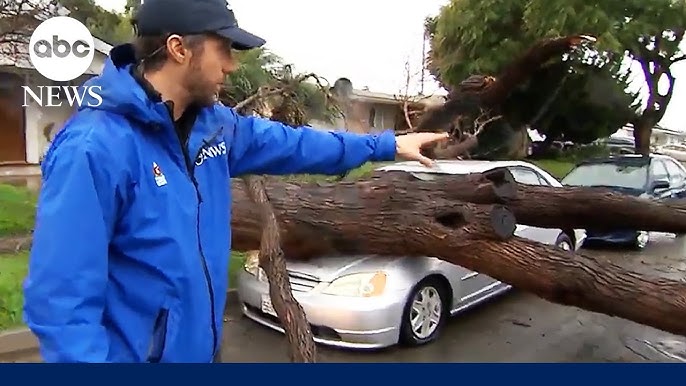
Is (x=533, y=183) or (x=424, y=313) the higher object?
(x=533, y=183)

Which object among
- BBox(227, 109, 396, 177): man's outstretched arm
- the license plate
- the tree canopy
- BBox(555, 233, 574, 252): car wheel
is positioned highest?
the tree canopy

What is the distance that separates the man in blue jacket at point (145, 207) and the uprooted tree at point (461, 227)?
6.02 feet

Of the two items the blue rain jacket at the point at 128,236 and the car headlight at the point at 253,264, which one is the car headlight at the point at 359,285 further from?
the blue rain jacket at the point at 128,236

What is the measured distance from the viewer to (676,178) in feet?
32.6

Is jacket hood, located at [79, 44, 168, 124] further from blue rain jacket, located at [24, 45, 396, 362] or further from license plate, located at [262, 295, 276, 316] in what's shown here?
license plate, located at [262, 295, 276, 316]

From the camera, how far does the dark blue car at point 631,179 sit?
8.90 metres

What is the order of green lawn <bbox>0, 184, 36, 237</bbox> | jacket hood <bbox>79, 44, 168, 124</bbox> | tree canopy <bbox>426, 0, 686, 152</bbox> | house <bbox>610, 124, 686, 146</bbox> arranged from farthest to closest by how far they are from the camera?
house <bbox>610, 124, 686, 146</bbox> < tree canopy <bbox>426, 0, 686, 152</bbox> < green lawn <bbox>0, 184, 36, 237</bbox> < jacket hood <bbox>79, 44, 168, 124</bbox>

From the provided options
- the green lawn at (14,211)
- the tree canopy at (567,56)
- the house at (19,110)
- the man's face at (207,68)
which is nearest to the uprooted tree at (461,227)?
the house at (19,110)

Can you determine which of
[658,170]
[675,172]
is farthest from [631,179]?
[675,172]

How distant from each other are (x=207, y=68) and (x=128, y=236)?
0.43 metres

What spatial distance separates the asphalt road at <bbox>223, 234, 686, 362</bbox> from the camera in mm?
4727

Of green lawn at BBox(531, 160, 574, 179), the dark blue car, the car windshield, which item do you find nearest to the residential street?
the dark blue car

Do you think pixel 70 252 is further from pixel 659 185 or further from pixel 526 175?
pixel 659 185

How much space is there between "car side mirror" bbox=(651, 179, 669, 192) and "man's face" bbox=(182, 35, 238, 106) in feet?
27.8
